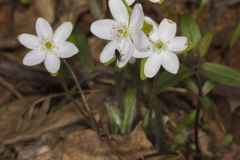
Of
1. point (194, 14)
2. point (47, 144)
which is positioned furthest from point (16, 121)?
point (194, 14)

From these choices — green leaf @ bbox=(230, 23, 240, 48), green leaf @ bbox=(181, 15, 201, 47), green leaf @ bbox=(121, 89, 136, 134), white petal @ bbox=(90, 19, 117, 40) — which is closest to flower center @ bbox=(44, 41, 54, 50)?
white petal @ bbox=(90, 19, 117, 40)

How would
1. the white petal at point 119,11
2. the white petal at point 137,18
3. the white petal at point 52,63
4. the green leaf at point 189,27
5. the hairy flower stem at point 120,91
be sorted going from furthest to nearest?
1. the green leaf at point 189,27
2. the hairy flower stem at point 120,91
3. the white petal at point 52,63
4. the white petal at point 119,11
5. the white petal at point 137,18

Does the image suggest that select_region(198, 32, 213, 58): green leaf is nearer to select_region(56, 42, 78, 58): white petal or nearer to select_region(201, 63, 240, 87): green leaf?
select_region(201, 63, 240, 87): green leaf

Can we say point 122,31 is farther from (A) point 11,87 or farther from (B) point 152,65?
(A) point 11,87

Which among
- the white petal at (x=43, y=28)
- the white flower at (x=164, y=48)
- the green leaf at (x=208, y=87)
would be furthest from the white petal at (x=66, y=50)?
the green leaf at (x=208, y=87)

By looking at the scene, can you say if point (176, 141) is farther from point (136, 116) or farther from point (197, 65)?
point (197, 65)

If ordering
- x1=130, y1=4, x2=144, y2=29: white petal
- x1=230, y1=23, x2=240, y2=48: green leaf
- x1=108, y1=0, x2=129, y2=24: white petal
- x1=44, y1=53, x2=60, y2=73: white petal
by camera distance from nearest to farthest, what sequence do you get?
x1=130, y1=4, x2=144, y2=29: white petal → x1=108, y1=0, x2=129, y2=24: white petal → x1=44, y1=53, x2=60, y2=73: white petal → x1=230, y1=23, x2=240, y2=48: green leaf

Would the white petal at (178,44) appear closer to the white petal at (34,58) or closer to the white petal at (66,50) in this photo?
the white petal at (66,50)
